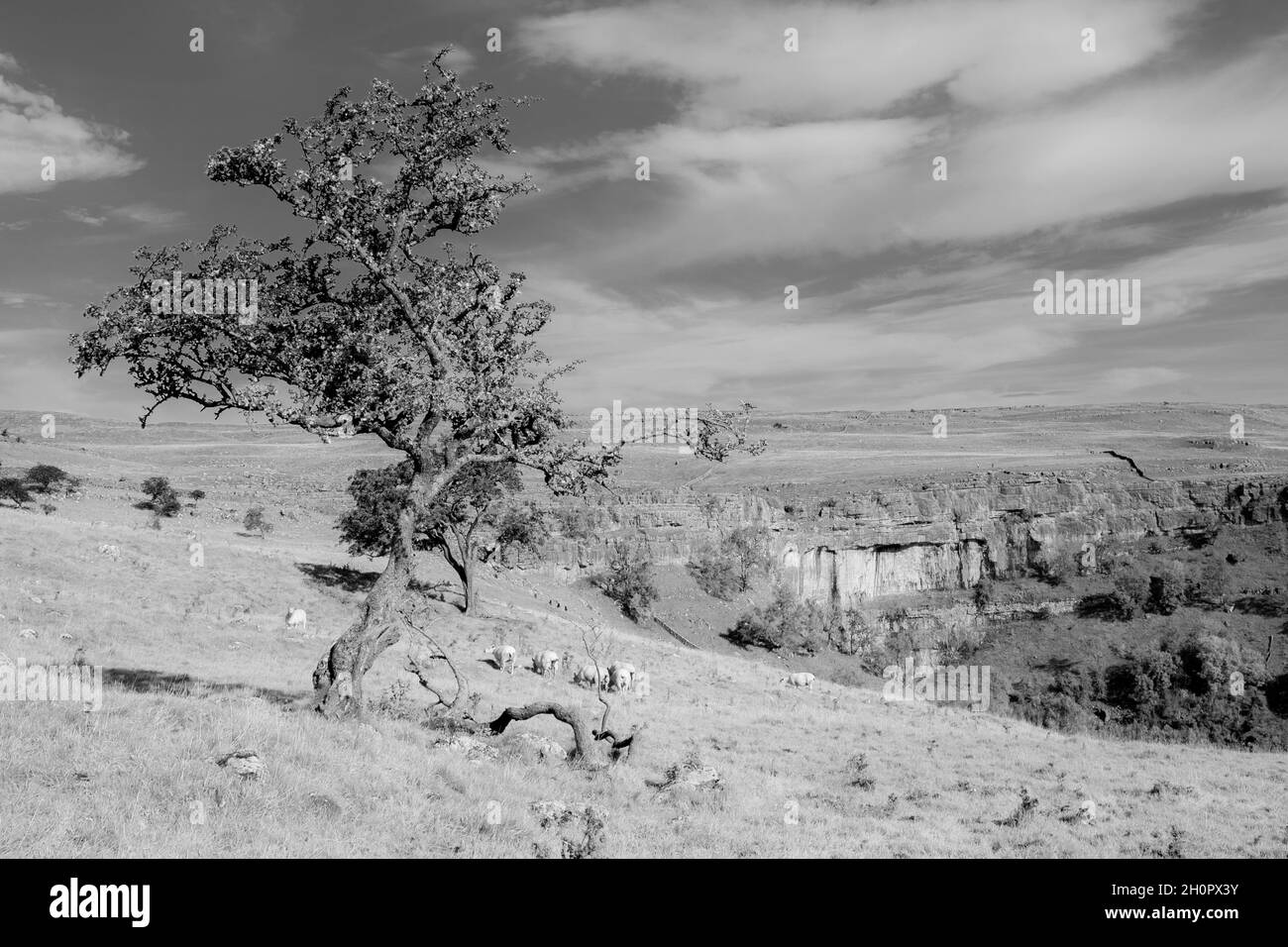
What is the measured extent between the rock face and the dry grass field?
3229 cm

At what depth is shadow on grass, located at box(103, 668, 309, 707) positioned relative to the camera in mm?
17500

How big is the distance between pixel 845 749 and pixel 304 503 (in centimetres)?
7184

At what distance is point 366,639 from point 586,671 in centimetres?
2399

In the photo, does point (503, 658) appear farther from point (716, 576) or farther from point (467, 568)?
point (716, 576)

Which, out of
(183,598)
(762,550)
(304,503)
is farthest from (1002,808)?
(304,503)

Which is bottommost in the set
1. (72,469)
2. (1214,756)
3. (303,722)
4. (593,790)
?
(1214,756)

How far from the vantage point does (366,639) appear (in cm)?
1345

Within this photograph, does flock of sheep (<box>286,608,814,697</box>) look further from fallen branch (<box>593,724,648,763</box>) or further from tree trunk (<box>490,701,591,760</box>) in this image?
tree trunk (<box>490,701,591,760</box>)

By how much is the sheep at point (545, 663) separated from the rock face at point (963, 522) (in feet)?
126

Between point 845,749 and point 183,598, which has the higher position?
point 183,598

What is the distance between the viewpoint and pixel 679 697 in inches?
1284

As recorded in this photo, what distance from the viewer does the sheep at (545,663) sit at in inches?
1407

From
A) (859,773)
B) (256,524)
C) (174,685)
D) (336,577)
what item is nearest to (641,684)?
(859,773)
